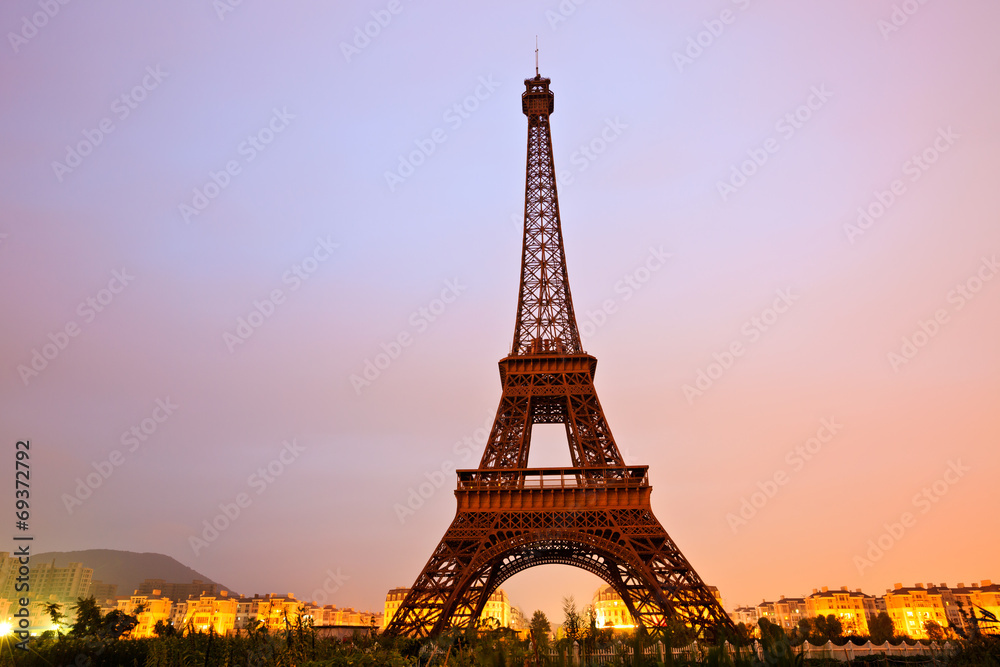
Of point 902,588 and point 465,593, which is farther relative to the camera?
point 902,588

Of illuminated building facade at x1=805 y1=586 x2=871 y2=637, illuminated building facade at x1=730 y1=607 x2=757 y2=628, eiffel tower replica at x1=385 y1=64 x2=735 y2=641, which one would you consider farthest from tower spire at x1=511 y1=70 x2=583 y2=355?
illuminated building facade at x1=730 y1=607 x2=757 y2=628

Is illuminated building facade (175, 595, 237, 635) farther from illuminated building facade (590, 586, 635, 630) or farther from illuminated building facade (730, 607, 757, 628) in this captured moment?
illuminated building facade (730, 607, 757, 628)

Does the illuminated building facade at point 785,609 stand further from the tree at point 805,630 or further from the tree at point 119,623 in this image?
the tree at point 119,623

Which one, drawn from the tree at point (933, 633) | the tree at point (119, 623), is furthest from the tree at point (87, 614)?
the tree at point (933, 633)

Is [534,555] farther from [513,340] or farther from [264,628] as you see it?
[264,628]

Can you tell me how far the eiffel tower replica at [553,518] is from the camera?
32.2 m

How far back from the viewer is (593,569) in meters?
39.3

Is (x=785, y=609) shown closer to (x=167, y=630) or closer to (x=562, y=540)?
(x=562, y=540)

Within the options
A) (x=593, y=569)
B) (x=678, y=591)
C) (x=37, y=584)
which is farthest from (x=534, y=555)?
(x=37, y=584)

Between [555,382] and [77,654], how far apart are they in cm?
3190

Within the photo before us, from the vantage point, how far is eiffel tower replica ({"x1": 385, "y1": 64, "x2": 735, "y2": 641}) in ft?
106

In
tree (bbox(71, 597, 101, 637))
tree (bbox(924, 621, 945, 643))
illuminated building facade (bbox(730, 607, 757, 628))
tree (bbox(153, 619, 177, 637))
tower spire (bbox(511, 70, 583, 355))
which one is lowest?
illuminated building facade (bbox(730, 607, 757, 628))

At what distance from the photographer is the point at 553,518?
1379 inches

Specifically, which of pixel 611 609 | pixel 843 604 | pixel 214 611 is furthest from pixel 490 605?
pixel 843 604
